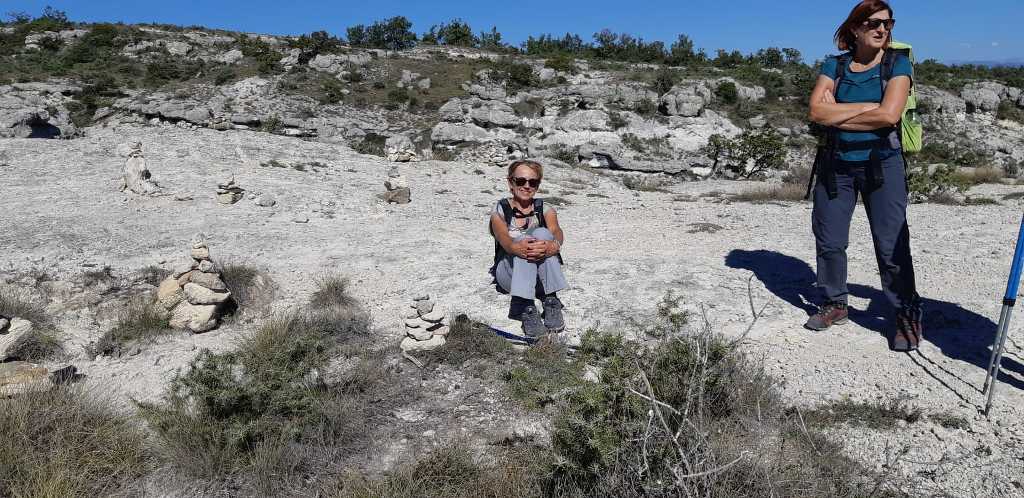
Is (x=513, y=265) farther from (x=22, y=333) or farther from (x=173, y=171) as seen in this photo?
(x=173, y=171)

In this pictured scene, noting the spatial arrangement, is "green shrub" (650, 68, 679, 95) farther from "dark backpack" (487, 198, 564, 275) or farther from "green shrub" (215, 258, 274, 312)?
"dark backpack" (487, 198, 564, 275)

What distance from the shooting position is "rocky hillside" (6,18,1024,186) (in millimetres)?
21469

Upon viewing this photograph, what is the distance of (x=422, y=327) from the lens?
4.58 m

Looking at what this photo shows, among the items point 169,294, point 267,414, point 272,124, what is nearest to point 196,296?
point 169,294

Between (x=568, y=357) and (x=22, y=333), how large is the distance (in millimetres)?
4666

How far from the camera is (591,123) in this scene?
23266 millimetres

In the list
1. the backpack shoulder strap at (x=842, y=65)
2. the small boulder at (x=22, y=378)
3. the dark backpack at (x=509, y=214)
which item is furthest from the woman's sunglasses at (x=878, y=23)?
the small boulder at (x=22, y=378)

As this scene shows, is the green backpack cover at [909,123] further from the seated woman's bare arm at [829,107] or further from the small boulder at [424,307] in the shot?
the small boulder at [424,307]

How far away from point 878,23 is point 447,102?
25550mm

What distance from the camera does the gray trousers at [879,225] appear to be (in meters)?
3.84

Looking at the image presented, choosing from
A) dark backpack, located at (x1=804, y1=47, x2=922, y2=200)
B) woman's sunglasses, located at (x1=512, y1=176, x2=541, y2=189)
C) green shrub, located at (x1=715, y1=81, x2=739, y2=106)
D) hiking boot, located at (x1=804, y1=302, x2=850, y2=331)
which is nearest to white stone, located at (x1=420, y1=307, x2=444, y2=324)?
woman's sunglasses, located at (x1=512, y1=176, x2=541, y2=189)

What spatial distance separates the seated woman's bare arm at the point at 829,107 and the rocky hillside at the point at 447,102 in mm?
13169

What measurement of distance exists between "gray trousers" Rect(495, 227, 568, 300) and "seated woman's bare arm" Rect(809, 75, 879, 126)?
2.11 metres

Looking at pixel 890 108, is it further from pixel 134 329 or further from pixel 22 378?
pixel 134 329
